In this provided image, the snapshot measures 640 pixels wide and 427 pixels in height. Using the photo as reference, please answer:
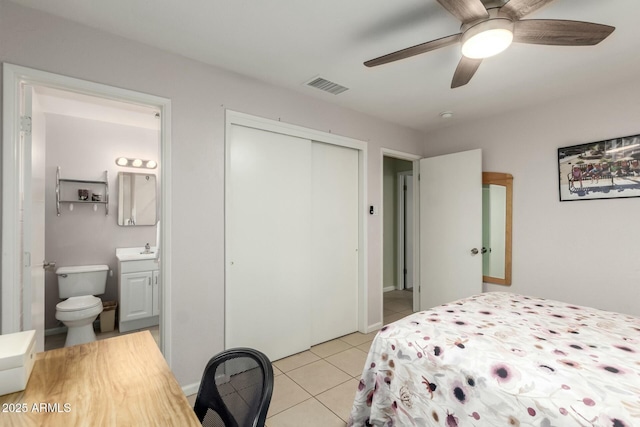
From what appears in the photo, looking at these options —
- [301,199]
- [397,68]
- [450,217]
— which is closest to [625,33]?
[397,68]

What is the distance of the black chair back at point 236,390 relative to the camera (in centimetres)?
87

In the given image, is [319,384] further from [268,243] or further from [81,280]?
[81,280]

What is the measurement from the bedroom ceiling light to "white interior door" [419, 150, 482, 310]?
2.04 meters

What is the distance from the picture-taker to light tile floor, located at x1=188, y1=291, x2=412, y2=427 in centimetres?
197

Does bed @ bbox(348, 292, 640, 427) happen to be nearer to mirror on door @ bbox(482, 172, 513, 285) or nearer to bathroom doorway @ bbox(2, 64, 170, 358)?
mirror on door @ bbox(482, 172, 513, 285)

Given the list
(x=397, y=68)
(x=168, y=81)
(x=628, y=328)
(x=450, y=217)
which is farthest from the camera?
(x=450, y=217)

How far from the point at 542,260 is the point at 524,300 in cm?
113

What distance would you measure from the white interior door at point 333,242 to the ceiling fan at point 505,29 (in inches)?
65.3

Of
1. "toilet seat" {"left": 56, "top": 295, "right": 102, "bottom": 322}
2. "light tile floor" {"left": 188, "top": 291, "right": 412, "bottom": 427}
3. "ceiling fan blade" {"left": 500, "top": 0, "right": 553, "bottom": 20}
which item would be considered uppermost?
"ceiling fan blade" {"left": 500, "top": 0, "right": 553, "bottom": 20}

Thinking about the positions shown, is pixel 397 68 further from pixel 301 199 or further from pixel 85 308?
pixel 85 308

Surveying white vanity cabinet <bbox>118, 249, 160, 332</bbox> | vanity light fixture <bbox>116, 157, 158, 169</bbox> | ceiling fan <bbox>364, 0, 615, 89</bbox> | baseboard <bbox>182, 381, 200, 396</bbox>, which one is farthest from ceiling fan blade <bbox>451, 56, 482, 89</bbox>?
vanity light fixture <bbox>116, 157, 158, 169</bbox>

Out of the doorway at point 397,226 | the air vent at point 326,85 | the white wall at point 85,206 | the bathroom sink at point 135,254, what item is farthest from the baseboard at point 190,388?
the doorway at point 397,226

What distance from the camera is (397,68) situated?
2.34 meters

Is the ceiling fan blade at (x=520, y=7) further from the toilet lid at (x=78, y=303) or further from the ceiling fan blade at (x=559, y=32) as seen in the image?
the toilet lid at (x=78, y=303)
